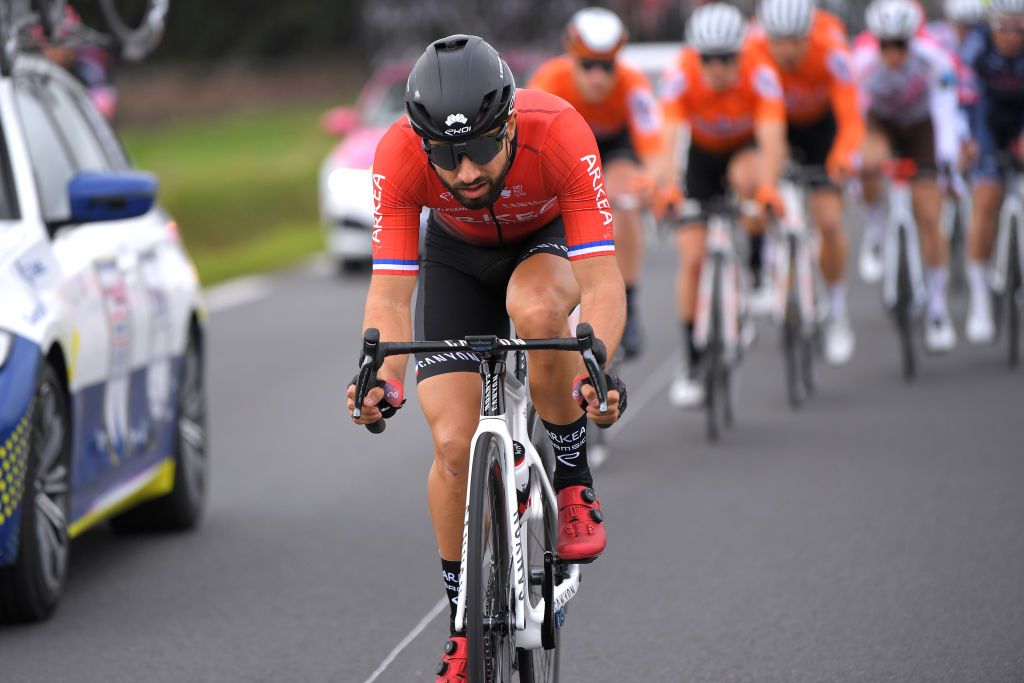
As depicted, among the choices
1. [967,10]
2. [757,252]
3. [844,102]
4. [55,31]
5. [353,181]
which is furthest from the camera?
[353,181]

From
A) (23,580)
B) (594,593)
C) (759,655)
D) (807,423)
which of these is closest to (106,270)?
(23,580)

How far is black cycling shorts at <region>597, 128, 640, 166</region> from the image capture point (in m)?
10.9

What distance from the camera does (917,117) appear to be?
1326 cm

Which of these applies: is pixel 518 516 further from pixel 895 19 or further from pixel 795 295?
pixel 895 19

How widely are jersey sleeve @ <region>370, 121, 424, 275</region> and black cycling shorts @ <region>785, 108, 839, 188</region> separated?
796 centimetres

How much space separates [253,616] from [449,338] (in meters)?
1.77

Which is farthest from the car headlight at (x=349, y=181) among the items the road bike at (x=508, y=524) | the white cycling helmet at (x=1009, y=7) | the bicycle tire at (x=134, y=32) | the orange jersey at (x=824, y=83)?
the road bike at (x=508, y=524)

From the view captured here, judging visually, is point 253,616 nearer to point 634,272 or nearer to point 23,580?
point 23,580

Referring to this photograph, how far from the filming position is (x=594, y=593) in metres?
7.09

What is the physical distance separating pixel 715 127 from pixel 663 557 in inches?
171

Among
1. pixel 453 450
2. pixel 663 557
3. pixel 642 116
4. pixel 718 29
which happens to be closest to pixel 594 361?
pixel 453 450

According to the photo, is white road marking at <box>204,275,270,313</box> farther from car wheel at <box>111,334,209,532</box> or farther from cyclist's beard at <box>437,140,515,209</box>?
cyclist's beard at <box>437,140,515,209</box>

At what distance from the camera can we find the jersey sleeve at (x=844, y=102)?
11.7m

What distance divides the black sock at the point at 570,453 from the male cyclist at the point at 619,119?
482cm
